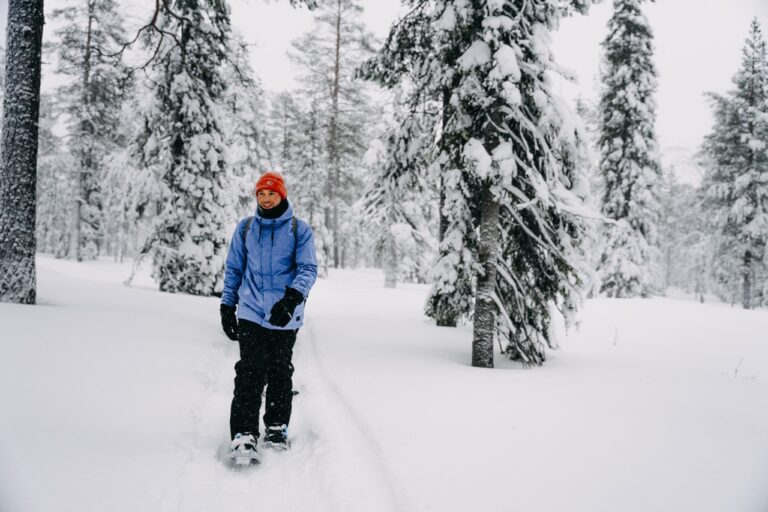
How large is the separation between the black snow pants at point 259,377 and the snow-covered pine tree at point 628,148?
21623mm

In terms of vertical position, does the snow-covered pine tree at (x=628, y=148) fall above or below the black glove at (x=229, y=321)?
above

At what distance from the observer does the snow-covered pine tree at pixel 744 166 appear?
23.8 meters

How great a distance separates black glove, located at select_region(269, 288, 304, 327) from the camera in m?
3.82

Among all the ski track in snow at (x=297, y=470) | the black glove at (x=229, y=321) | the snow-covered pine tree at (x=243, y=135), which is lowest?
the ski track in snow at (x=297, y=470)

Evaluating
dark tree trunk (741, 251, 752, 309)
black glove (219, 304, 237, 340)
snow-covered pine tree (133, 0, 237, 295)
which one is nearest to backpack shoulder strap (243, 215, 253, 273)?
black glove (219, 304, 237, 340)

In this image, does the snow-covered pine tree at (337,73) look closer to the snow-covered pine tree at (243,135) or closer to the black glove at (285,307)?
the snow-covered pine tree at (243,135)

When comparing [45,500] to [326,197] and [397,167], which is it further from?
[326,197]

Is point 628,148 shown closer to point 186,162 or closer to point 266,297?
point 186,162

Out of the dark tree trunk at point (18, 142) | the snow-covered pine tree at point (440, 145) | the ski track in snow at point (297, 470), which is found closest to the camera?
the ski track in snow at point (297, 470)

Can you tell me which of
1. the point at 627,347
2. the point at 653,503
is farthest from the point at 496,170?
the point at 627,347

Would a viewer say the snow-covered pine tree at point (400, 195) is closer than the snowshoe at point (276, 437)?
No

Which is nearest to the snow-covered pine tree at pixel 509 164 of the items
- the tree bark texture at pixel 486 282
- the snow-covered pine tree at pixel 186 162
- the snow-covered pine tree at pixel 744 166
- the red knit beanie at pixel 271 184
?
the tree bark texture at pixel 486 282

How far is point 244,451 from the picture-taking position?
3752mm

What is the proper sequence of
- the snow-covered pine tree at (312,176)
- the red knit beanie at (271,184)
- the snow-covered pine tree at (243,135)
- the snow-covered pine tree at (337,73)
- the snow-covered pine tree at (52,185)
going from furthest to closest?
1. the snow-covered pine tree at (52,185)
2. the snow-covered pine tree at (312,176)
3. the snow-covered pine tree at (337,73)
4. the snow-covered pine tree at (243,135)
5. the red knit beanie at (271,184)
